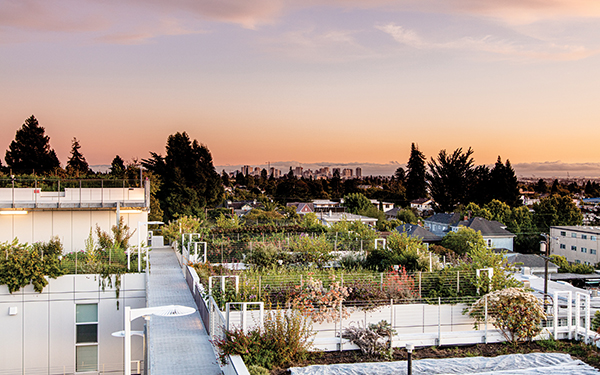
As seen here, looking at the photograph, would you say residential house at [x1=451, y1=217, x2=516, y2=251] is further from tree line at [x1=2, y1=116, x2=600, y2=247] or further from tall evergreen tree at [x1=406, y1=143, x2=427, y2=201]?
tall evergreen tree at [x1=406, y1=143, x2=427, y2=201]

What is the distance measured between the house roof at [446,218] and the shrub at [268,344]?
5363 centimetres

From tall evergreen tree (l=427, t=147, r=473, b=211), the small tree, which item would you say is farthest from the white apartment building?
the small tree

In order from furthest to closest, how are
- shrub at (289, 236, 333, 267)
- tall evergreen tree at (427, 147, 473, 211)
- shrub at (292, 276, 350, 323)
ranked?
tall evergreen tree at (427, 147, 473, 211), shrub at (289, 236, 333, 267), shrub at (292, 276, 350, 323)

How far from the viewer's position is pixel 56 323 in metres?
12.2

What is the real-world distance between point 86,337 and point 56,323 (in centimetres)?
86

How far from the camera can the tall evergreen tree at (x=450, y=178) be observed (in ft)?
202

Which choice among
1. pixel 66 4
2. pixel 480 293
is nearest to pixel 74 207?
pixel 66 4

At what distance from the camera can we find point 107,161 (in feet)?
189

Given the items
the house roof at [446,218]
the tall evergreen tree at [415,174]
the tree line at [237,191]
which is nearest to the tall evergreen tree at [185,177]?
the tree line at [237,191]

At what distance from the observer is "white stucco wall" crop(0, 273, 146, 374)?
1202 centimetres

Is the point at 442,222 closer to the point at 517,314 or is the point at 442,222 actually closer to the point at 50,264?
the point at 517,314

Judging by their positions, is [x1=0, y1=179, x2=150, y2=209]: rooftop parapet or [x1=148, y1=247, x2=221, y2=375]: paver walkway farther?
[x1=0, y1=179, x2=150, y2=209]: rooftop parapet

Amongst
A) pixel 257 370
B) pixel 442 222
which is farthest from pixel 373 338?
pixel 442 222

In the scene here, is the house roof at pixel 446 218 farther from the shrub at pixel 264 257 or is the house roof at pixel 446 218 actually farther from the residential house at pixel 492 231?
the shrub at pixel 264 257
